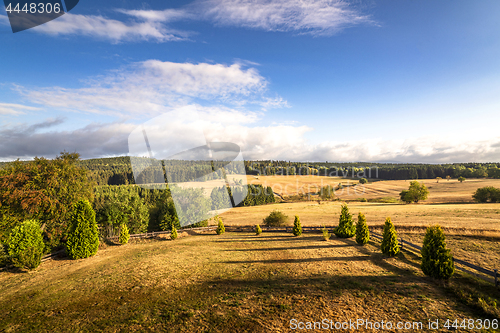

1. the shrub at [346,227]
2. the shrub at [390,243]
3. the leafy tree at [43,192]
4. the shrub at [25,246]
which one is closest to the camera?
the shrub at [25,246]

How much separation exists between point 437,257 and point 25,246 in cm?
3216

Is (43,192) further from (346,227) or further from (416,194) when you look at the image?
(416,194)

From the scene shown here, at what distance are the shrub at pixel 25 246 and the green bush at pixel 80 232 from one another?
9.18 feet

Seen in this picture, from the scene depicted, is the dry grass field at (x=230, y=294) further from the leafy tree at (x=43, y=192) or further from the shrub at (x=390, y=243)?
the leafy tree at (x=43, y=192)

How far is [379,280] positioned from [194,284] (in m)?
12.3

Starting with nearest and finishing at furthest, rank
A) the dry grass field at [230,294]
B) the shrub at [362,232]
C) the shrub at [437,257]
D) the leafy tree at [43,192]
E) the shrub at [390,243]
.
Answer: the dry grass field at [230,294]
the shrub at [437,257]
the shrub at [390,243]
the shrub at [362,232]
the leafy tree at [43,192]

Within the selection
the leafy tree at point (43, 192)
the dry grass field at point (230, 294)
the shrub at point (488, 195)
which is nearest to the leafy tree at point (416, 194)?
the shrub at point (488, 195)

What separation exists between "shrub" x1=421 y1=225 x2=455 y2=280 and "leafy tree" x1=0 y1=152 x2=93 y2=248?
36.7 metres

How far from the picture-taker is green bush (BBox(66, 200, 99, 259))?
21.4m

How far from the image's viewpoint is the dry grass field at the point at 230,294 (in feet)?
31.4

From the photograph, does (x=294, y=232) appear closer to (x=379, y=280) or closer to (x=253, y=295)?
(x=379, y=280)

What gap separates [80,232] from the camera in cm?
2169

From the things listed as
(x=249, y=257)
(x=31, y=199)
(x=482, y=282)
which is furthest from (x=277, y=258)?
(x=31, y=199)

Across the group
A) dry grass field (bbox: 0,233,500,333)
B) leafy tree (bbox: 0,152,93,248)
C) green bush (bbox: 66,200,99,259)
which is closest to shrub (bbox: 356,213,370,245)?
dry grass field (bbox: 0,233,500,333)
